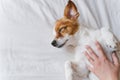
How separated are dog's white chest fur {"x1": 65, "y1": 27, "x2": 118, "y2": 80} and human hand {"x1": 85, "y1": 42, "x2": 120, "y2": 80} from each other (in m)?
0.02

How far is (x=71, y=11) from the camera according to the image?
115 centimetres

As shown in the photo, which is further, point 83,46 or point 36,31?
point 36,31

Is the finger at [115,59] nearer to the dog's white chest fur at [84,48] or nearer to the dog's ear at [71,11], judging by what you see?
the dog's white chest fur at [84,48]

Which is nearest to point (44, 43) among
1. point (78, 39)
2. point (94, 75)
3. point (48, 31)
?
point (48, 31)

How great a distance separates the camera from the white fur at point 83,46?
1108mm

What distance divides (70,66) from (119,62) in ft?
0.66

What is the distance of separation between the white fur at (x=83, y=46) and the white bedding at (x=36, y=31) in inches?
2.2

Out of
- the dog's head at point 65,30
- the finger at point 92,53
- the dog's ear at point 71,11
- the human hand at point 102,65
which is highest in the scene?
the dog's ear at point 71,11

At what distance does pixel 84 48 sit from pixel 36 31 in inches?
10.2

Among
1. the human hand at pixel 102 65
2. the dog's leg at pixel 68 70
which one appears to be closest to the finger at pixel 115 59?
the human hand at pixel 102 65

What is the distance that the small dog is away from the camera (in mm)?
1114

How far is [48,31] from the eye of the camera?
4.20ft

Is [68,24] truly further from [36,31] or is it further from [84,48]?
[36,31]

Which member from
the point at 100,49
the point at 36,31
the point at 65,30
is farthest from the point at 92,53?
the point at 36,31
